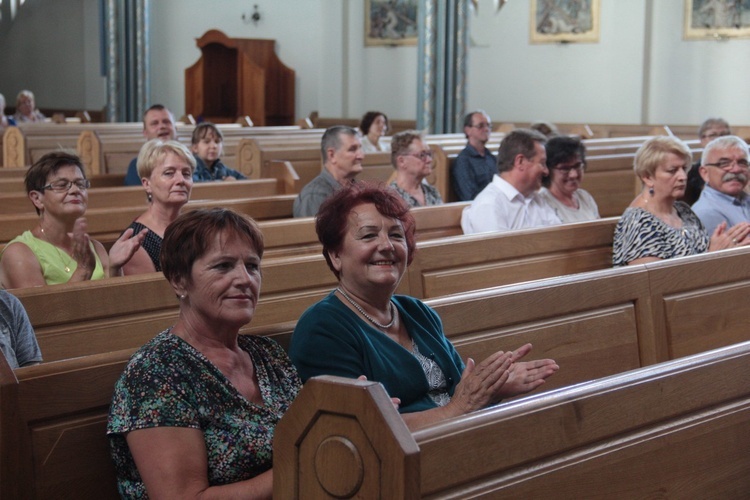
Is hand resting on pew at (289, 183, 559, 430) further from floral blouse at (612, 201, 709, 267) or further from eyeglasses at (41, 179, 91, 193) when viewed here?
floral blouse at (612, 201, 709, 267)

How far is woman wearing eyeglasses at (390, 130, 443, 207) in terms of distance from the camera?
583 cm

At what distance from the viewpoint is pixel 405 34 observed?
15.4 metres

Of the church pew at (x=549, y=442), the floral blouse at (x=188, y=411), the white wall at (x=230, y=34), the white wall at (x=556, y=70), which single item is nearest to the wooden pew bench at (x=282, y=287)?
the floral blouse at (x=188, y=411)

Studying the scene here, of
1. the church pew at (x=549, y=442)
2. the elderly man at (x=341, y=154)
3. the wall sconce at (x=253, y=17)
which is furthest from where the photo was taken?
the wall sconce at (x=253, y=17)

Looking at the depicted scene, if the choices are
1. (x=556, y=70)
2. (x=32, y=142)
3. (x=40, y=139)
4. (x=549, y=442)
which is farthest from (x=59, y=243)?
(x=556, y=70)

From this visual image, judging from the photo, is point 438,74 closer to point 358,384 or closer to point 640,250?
point 640,250

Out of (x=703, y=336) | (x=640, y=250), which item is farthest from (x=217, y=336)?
(x=640, y=250)

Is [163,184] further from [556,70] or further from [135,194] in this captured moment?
[556,70]

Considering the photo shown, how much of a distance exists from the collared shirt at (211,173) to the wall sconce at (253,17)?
34.3 feet

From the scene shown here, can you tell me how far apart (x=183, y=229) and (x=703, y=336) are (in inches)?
83.0

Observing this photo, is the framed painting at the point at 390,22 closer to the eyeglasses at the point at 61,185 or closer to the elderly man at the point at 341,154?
the elderly man at the point at 341,154

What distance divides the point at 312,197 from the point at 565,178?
1.37 meters

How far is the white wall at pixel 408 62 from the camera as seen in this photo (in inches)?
488

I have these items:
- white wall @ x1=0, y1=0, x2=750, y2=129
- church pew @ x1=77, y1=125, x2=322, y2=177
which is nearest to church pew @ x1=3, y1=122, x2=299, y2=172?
church pew @ x1=77, y1=125, x2=322, y2=177
